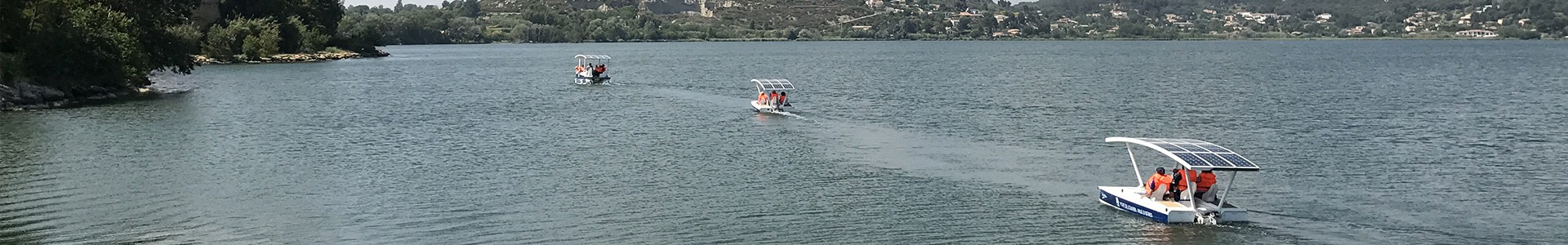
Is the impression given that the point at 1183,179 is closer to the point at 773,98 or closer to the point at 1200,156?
the point at 1200,156

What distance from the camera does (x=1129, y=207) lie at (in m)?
34.3

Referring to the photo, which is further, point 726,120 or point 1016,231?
point 726,120

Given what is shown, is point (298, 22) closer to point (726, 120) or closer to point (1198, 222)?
point (726, 120)

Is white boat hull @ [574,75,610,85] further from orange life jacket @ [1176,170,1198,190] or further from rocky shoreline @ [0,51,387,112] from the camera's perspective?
orange life jacket @ [1176,170,1198,190]

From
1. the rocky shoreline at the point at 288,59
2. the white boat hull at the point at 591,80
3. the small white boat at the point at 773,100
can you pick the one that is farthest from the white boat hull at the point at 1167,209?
the rocky shoreline at the point at 288,59

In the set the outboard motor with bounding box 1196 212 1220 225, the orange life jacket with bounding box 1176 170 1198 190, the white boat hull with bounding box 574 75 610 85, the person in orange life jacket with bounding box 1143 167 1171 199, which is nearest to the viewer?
the outboard motor with bounding box 1196 212 1220 225

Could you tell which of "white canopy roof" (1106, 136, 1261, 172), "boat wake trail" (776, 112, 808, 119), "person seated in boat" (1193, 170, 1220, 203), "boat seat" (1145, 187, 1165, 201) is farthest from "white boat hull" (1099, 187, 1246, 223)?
"boat wake trail" (776, 112, 808, 119)

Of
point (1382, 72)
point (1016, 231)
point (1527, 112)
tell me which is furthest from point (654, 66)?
point (1016, 231)

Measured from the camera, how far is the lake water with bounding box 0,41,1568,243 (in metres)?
33.2

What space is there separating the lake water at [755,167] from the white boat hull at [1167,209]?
40 centimetres

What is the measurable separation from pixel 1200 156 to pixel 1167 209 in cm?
189

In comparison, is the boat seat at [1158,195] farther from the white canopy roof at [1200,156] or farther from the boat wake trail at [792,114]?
the boat wake trail at [792,114]

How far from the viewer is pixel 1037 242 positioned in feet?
103

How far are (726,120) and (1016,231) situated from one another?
33202 mm
